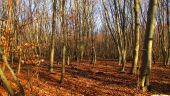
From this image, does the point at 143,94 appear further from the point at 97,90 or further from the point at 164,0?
the point at 164,0

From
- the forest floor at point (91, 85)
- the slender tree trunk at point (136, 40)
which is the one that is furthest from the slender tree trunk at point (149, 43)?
the slender tree trunk at point (136, 40)

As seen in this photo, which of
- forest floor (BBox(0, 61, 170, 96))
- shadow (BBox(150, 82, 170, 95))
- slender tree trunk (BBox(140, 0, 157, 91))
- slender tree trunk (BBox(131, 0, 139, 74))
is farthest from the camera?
slender tree trunk (BBox(131, 0, 139, 74))

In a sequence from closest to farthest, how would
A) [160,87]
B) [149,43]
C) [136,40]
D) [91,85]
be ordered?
[149,43] → [160,87] → [91,85] → [136,40]

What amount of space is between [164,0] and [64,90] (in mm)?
18237

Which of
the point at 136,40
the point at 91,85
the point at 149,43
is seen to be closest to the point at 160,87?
the point at 149,43

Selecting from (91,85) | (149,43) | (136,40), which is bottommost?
(91,85)

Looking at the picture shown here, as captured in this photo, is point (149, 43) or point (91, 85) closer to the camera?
point (149, 43)

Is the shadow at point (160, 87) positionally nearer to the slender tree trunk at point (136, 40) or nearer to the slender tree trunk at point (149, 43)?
the slender tree trunk at point (149, 43)

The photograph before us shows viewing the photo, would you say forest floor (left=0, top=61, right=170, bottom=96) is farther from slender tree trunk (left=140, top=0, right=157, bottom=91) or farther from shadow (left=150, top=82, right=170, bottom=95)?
slender tree trunk (left=140, top=0, right=157, bottom=91)

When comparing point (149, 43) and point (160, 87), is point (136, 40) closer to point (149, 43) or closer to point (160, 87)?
point (160, 87)

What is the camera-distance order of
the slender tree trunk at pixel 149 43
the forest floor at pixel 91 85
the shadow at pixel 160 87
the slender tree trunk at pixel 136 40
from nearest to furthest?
the slender tree trunk at pixel 149 43 → the forest floor at pixel 91 85 → the shadow at pixel 160 87 → the slender tree trunk at pixel 136 40

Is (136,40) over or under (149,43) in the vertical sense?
over

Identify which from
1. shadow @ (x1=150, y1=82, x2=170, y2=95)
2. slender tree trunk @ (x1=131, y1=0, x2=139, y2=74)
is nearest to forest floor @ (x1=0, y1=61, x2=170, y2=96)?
shadow @ (x1=150, y1=82, x2=170, y2=95)

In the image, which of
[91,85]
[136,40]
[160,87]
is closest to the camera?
[160,87]
